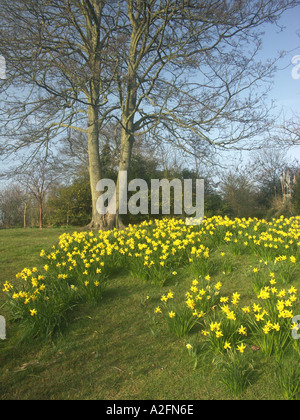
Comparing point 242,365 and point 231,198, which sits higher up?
point 231,198

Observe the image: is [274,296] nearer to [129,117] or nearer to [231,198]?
[129,117]

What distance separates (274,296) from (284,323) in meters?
0.52

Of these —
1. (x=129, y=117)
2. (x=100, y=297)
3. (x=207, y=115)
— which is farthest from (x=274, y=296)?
(x=129, y=117)

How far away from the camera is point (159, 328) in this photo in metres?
3.04

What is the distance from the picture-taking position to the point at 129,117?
938 centimetres

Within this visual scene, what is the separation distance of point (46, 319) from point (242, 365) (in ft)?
6.24

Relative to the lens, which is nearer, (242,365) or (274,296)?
(242,365)

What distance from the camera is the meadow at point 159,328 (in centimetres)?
226

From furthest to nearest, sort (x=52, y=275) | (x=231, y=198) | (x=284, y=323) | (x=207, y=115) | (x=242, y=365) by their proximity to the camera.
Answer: (x=231, y=198) → (x=207, y=115) → (x=52, y=275) → (x=284, y=323) → (x=242, y=365)

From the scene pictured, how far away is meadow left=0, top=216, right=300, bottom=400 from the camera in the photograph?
2.26 meters
